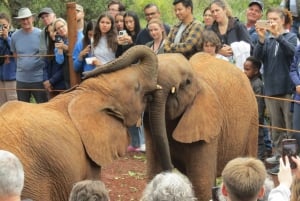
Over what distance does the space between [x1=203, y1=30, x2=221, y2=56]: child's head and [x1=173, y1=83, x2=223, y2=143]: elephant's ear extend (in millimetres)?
1177

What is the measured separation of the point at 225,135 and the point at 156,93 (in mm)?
1274

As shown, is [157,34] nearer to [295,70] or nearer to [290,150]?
[295,70]

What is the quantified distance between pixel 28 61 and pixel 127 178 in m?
2.59

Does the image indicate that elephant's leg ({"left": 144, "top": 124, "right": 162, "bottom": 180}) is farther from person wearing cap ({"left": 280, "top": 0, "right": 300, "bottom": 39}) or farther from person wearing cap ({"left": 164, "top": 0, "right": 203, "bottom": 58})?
person wearing cap ({"left": 280, "top": 0, "right": 300, "bottom": 39})

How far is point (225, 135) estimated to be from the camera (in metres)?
6.76

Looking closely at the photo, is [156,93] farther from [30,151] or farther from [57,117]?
[30,151]

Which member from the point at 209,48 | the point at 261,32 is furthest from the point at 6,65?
the point at 261,32

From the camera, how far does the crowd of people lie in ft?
25.0

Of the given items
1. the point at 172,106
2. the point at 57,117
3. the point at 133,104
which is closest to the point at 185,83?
the point at 172,106

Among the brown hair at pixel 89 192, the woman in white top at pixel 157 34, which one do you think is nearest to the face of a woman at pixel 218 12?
the woman in white top at pixel 157 34

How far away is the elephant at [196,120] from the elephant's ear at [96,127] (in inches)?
20.7

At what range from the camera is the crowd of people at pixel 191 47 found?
7629 mm

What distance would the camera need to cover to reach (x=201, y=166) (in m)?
6.27

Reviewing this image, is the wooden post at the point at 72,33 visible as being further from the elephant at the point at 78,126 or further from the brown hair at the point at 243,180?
the brown hair at the point at 243,180
